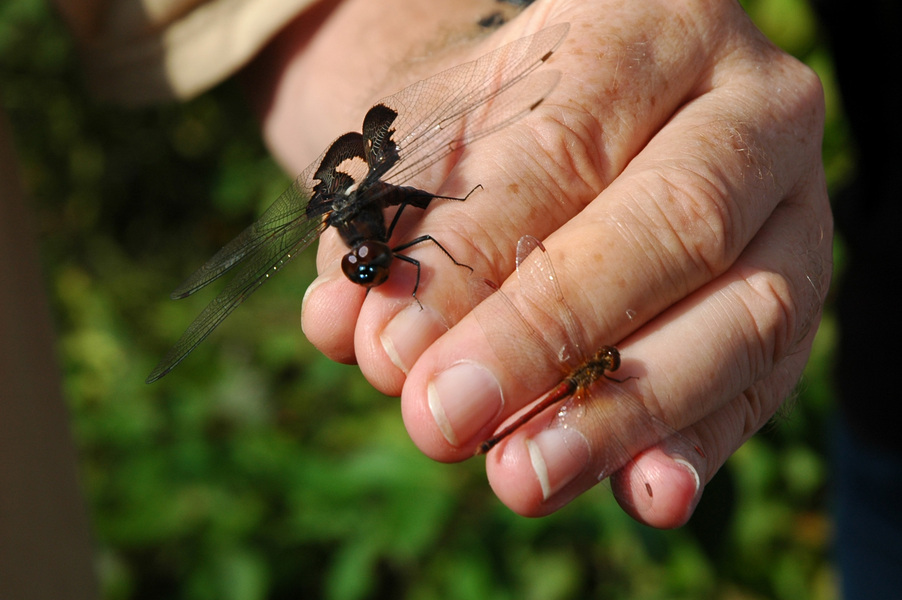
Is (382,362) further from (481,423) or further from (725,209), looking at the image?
(725,209)

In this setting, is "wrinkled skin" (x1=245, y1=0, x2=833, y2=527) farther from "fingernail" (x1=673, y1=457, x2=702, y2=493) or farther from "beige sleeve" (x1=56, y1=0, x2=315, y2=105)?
"beige sleeve" (x1=56, y1=0, x2=315, y2=105)

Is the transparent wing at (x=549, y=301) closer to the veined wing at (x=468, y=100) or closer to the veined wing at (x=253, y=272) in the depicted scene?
the veined wing at (x=468, y=100)

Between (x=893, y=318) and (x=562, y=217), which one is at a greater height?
(x=562, y=217)

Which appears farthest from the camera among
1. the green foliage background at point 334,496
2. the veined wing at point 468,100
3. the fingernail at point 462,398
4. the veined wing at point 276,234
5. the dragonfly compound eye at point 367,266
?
Answer: the green foliage background at point 334,496

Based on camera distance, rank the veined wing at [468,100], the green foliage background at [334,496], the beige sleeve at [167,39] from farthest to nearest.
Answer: the green foliage background at [334,496] → the beige sleeve at [167,39] → the veined wing at [468,100]

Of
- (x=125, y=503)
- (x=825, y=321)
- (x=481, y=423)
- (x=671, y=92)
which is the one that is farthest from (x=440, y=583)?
(x=825, y=321)

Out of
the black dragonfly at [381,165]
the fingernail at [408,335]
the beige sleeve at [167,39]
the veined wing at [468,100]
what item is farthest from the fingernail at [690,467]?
the beige sleeve at [167,39]

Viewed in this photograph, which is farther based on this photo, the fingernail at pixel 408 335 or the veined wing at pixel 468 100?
the veined wing at pixel 468 100

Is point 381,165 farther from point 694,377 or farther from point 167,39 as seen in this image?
point 167,39
